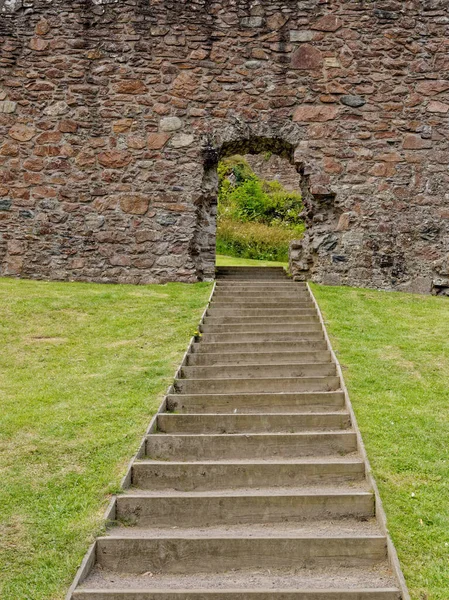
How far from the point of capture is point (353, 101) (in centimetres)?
1219

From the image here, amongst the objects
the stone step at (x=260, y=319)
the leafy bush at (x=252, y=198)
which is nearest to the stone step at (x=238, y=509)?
the stone step at (x=260, y=319)

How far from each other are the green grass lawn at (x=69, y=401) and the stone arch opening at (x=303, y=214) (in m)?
1.18

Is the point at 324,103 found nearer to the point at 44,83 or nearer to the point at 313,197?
the point at 313,197

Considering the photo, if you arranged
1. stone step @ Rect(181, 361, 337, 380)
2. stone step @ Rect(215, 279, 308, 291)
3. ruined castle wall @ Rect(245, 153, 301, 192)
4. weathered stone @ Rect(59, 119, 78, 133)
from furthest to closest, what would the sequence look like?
ruined castle wall @ Rect(245, 153, 301, 192) < weathered stone @ Rect(59, 119, 78, 133) < stone step @ Rect(215, 279, 308, 291) < stone step @ Rect(181, 361, 337, 380)

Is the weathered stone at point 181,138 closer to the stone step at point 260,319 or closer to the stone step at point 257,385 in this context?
the stone step at point 260,319

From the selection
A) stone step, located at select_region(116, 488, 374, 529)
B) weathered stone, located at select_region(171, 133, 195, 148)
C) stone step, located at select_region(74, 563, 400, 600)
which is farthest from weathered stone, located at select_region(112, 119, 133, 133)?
stone step, located at select_region(74, 563, 400, 600)

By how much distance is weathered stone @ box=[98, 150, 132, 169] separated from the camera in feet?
40.4

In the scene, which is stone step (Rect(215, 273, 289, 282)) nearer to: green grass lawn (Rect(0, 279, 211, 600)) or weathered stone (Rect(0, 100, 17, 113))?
green grass lawn (Rect(0, 279, 211, 600))

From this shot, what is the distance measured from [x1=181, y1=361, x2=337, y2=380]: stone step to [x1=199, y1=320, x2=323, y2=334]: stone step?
1505 millimetres

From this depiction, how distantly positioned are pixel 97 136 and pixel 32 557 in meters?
9.80

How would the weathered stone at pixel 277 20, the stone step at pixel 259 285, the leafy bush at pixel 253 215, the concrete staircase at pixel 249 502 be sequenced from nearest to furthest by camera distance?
1. the concrete staircase at pixel 249 502
2. the stone step at pixel 259 285
3. the weathered stone at pixel 277 20
4. the leafy bush at pixel 253 215

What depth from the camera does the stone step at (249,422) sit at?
5957 mm

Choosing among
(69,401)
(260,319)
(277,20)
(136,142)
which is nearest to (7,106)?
(136,142)

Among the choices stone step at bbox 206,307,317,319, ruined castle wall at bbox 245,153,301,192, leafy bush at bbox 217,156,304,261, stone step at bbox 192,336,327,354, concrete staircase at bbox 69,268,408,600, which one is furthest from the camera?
ruined castle wall at bbox 245,153,301,192
